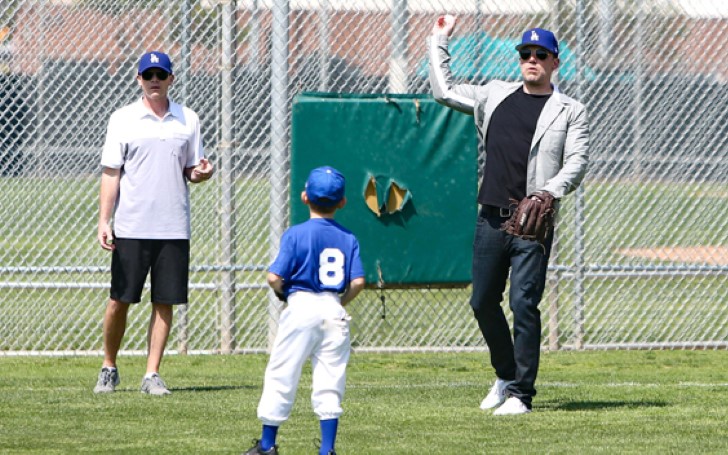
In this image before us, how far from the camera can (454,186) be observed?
30.4 feet

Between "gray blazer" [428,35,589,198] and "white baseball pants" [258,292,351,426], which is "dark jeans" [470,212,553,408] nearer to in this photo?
"gray blazer" [428,35,589,198]

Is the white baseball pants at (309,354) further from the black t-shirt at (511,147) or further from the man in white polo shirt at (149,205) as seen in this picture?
the man in white polo shirt at (149,205)

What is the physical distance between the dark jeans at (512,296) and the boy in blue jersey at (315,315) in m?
1.59

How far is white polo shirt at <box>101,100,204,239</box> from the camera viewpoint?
751cm

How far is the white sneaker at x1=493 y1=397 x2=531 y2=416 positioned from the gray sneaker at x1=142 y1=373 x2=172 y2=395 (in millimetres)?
1878

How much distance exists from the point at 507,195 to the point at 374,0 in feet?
11.8

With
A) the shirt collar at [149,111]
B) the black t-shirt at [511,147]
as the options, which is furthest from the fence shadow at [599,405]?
the shirt collar at [149,111]

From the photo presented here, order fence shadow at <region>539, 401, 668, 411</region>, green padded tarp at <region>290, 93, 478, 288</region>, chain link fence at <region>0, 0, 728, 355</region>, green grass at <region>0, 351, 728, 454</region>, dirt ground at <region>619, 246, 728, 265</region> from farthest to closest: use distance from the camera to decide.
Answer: dirt ground at <region>619, 246, 728, 265</region> < chain link fence at <region>0, 0, 728, 355</region> < green padded tarp at <region>290, 93, 478, 288</region> < fence shadow at <region>539, 401, 668, 411</region> < green grass at <region>0, 351, 728, 454</region>

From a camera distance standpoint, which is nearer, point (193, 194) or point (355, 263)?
point (355, 263)

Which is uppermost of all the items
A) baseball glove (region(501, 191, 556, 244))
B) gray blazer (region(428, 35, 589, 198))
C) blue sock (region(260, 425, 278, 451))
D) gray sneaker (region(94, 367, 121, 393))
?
gray blazer (region(428, 35, 589, 198))

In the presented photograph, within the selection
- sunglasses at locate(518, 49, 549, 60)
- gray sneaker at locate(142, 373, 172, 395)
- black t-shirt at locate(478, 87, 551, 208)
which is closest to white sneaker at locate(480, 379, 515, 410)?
black t-shirt at locate(478, 87, 551, 208)

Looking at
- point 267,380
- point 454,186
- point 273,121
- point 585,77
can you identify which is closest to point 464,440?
point 267,380

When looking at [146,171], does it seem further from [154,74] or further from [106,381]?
[106,381]

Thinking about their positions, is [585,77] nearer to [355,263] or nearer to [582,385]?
[582,385]
